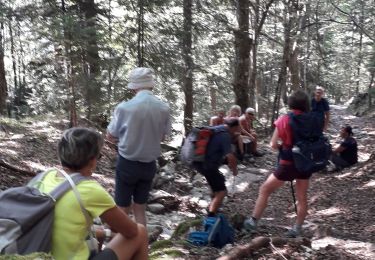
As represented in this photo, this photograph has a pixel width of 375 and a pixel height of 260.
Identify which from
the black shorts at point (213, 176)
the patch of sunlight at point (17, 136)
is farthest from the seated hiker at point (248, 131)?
the black shorts at point (213, 176)

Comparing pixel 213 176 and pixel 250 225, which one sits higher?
pixel 213 176

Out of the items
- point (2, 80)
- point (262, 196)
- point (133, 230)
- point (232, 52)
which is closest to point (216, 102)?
point (232, 52)

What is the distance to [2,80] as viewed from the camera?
48.2 feet

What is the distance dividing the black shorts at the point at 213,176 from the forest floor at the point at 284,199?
0.76 meters

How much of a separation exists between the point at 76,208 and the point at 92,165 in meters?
0.30

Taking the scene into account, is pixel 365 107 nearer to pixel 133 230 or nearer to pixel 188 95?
pixel 188 95

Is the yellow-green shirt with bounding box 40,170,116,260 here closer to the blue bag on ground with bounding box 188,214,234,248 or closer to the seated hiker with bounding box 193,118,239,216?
the blue bag on ground with bounding box 188,214,234,248

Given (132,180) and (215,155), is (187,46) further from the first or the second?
(132,180)

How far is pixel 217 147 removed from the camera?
608cm

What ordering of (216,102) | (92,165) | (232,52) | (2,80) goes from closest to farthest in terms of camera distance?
(92,165), (2,80), (232,52), (216,102)

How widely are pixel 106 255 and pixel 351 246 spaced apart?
3.50 m

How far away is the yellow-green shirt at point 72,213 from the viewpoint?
252 centimetres

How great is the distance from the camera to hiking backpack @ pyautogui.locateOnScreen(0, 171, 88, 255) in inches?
93.5

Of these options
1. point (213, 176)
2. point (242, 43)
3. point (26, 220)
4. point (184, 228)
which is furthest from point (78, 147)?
point (242, 43)
